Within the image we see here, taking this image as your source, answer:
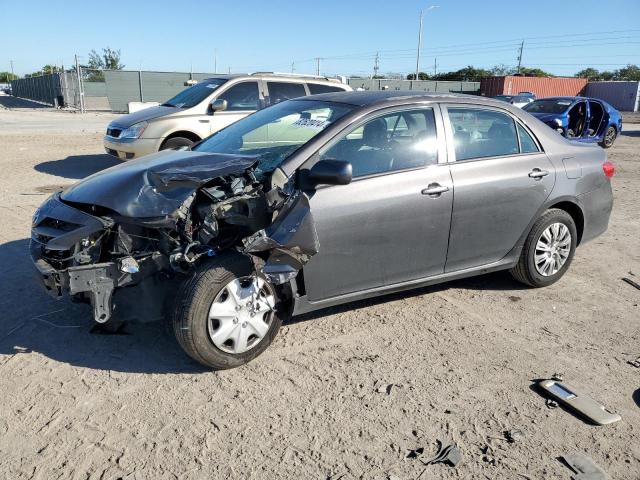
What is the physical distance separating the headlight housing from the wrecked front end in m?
6.01

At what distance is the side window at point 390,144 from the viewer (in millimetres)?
3850

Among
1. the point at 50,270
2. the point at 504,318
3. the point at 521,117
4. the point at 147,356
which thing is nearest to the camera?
the point at 50,270

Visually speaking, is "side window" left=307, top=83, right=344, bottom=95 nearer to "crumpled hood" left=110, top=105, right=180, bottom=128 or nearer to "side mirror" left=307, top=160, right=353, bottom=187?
"crumpled hood" left=110, top=105, right=180, bottom=128

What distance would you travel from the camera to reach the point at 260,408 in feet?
10.2

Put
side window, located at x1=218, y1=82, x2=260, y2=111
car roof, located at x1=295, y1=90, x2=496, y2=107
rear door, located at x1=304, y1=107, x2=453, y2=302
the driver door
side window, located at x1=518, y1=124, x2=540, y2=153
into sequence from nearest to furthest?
1. rear door, located at x1=304, y1=107, x2=453, y2=302
2. car roof, located at x1=295, y1=90, x2=496, y2=107
3. side window, located at x1=518, y1=124, x2=540, y2=153
4. the driver door
5. side window, located at x1=218, y1=82, x2=260, y2=111

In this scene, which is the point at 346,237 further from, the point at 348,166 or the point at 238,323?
the point at 238,323

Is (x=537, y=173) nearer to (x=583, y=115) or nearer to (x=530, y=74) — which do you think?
(x=583, y=115)

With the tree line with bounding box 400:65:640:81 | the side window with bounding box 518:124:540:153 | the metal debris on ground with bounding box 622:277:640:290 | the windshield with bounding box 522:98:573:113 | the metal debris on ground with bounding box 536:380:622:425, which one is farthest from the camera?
the tree line with bounding box 400:65:640:81

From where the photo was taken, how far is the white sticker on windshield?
3965mm

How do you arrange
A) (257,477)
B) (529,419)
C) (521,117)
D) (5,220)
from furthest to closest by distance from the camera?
1. (5,220)
2. (521,117)
3. (529,419)
4. (257,477)

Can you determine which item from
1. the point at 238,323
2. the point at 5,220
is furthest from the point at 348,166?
the point at 5,220

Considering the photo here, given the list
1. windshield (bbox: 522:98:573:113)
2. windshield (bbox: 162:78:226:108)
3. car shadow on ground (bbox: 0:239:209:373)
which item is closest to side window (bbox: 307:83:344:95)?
windshield (bbox: 162:78:226:108)

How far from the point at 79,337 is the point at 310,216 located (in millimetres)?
1925

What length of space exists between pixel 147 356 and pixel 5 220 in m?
4.09
